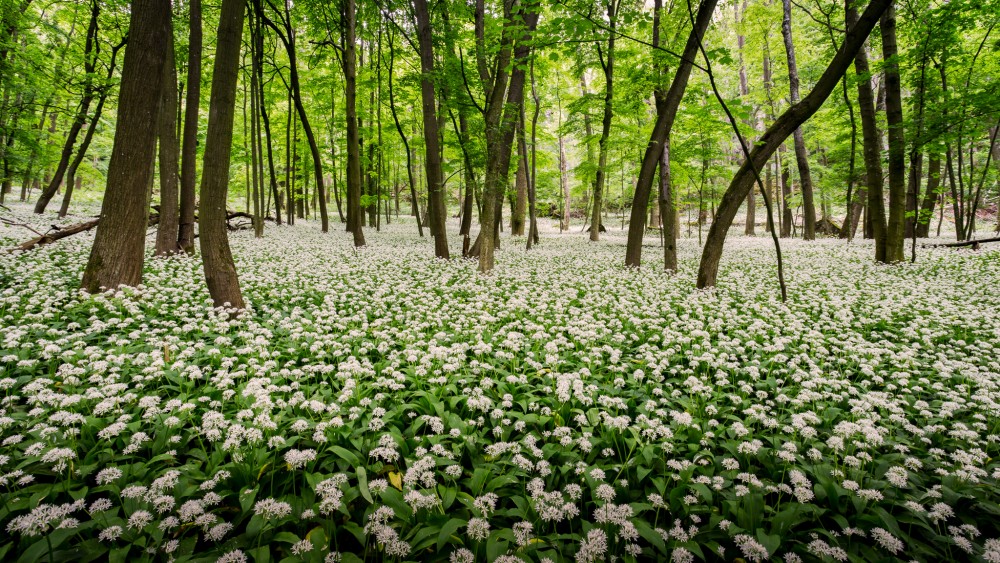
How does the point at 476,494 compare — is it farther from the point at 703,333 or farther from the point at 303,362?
the point at 703,333

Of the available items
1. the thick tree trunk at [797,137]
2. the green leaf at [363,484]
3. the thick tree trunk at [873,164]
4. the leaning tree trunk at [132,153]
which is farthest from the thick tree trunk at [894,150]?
the leaning tree trunk at [132,153]

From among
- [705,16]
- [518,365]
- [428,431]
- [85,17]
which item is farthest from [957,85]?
[85,17]

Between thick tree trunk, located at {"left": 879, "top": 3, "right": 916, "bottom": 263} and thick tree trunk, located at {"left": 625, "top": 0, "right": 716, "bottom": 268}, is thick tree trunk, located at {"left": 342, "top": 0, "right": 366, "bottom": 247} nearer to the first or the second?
thick tree trunk, located at {"left": 625, "top": 0, "right": 716, "bottom": 268}

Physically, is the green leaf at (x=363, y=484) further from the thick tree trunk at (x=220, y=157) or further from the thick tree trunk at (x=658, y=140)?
the thick tree trunk at (x=658, y=140)

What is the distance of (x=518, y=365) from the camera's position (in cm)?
475

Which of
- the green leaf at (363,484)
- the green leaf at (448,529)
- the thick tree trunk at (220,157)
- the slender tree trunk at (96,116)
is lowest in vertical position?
the green leaf at (448,529)

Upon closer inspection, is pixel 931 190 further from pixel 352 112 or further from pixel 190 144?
pixel 190 144

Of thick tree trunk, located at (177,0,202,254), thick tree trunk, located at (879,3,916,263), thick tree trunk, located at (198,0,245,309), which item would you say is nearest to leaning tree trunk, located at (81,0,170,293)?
thick tree trunk, located at (198,0,245,309)

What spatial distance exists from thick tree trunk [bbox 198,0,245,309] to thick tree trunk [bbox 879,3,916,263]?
14.6 meters

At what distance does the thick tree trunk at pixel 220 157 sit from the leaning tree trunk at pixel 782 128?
8.14m

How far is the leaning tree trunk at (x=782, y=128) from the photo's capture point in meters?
6.37

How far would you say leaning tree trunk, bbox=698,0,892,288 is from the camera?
6368mm

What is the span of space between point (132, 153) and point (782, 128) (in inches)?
459

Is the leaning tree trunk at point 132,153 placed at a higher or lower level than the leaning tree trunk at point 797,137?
lower
